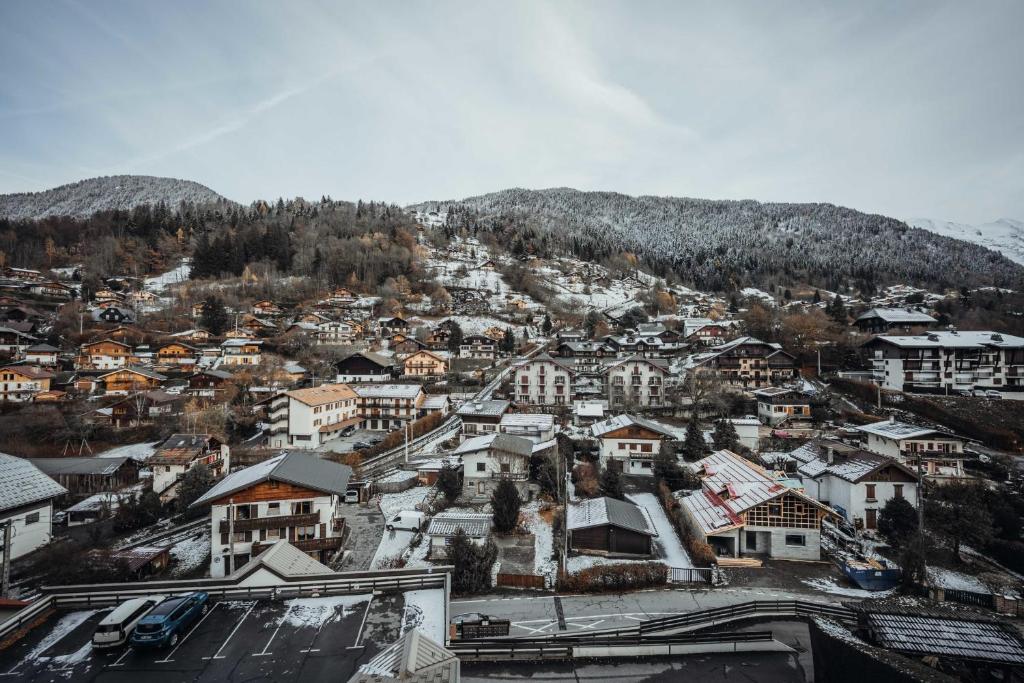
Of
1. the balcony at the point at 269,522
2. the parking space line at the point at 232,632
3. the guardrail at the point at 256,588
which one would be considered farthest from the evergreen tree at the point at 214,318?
the parking space line at the point at 232,632

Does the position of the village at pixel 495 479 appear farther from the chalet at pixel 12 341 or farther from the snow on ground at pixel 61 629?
the chalet at pixel 12 341

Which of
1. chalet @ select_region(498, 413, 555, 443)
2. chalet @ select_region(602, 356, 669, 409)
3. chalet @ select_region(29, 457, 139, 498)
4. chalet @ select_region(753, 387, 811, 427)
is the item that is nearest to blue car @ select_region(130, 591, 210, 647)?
chalet @ select_region(498, 413, 555, 443)

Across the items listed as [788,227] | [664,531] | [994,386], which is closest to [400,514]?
[664,531]

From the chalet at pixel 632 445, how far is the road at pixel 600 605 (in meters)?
13.0

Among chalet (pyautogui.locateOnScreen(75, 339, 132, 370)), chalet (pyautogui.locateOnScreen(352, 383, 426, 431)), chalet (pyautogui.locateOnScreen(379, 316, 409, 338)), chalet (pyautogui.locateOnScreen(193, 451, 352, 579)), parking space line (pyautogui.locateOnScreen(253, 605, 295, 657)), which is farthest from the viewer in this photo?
chalet (pyautogui.locateOnScreen(379, 316, 409, 338))

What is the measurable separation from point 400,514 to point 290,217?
4455 inches

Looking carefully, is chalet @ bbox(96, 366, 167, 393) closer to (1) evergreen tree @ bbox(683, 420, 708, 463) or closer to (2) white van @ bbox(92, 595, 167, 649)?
(2) white van @ bbox(92, 595, 167, 649)

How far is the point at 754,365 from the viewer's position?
154 feet

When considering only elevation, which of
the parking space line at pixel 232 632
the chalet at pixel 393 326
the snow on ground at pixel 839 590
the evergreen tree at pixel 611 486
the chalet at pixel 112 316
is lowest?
the snow on ground at pixel 839 590

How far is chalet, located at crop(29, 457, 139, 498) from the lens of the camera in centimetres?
2516

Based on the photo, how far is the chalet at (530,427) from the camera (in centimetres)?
3109

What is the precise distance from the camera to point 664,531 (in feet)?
66.8

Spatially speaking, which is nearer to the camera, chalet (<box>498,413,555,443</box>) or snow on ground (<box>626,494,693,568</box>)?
snow on ground (<box>626,494,693,568</box>)

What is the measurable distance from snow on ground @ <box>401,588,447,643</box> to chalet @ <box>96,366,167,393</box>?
43096 mm
